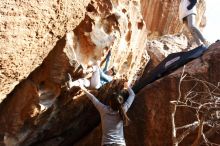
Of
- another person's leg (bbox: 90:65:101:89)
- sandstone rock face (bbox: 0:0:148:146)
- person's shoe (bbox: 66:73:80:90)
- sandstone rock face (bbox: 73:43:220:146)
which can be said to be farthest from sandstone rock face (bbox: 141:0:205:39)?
person's shoe (bbox: 66:73:80:90)

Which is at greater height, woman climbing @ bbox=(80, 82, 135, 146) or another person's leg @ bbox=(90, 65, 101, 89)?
another person's leg @ bbox=(90, 65, 101, 89)

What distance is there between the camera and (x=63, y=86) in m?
7.32

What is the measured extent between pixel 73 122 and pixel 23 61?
235 centimetres

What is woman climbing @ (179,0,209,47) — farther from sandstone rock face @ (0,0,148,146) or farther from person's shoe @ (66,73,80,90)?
person's shoe @ (66,73,80,90)

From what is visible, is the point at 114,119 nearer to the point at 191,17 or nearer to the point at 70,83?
the point at 70,83

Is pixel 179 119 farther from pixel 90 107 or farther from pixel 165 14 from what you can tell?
pixel 165 14

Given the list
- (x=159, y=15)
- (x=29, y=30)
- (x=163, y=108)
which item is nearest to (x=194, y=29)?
(x=163, y=108)

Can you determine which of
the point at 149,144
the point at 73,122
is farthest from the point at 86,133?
the point at 149,144

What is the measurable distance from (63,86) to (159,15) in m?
7.07

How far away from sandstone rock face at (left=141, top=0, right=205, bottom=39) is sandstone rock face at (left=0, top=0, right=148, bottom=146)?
4880 millimetres

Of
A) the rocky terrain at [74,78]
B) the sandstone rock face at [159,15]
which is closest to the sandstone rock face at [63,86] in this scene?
the rocky terrain at [74,78]

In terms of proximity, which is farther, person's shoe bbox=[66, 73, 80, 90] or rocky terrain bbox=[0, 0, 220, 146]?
person's shoe bbox=[66, 73, 80, 90]

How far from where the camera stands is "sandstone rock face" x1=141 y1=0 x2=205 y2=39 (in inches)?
528

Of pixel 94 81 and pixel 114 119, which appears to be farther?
pixel 94 81
